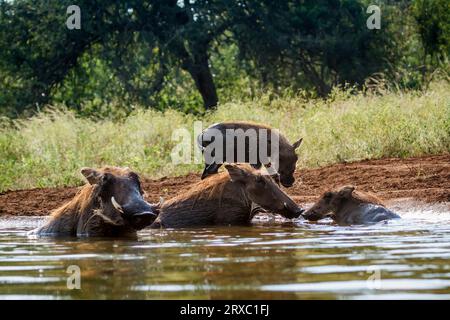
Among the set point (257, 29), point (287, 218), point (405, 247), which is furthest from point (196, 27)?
point (405, 247)

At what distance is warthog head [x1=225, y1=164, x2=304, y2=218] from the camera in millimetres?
10211

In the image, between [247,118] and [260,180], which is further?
[247,118]

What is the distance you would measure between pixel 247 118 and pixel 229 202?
984 centimetres

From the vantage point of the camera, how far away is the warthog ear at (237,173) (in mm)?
10414

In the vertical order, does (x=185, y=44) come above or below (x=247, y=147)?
above

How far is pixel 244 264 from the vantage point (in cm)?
658

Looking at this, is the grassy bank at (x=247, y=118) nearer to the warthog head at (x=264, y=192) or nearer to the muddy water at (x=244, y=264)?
the warthog head at (x=264, y=192)

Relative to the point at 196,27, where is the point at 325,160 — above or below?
below

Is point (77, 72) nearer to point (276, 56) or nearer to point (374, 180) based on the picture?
point (276, 56)

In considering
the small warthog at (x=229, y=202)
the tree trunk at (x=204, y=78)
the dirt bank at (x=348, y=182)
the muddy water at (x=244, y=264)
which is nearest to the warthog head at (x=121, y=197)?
the muddy water at (x=244, y=264)

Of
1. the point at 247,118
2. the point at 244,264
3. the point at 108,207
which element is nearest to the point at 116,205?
the point at 108,207

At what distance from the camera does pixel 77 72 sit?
109 feet

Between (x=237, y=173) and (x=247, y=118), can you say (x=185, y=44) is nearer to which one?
(x=247, y=118)
